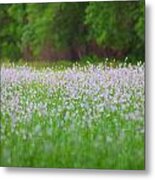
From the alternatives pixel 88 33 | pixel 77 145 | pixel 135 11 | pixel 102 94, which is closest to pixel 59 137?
pixel 77 145

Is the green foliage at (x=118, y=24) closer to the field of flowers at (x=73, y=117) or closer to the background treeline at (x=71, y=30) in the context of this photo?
the background treeline at (x=71, y=30)

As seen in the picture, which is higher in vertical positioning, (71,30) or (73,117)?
(71,30)

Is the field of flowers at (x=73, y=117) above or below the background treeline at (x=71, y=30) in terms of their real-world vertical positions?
below

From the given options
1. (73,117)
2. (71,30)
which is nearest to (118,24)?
(71,30)

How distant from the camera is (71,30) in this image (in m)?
2.26

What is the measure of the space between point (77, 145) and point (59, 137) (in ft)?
0.28

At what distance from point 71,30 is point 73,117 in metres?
0.37

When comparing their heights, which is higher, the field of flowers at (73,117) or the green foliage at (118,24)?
the green foliage at (118,24)

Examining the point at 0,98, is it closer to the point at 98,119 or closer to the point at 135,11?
the point at 98,119

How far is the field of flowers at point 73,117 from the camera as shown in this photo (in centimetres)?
221

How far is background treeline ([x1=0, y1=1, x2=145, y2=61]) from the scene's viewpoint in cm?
221

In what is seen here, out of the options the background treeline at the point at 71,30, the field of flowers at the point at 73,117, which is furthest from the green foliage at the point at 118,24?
the field of flowers at the point at 73,117

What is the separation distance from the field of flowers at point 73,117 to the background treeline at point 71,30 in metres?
0.07

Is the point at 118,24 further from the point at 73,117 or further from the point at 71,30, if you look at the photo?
the point at 73,117
